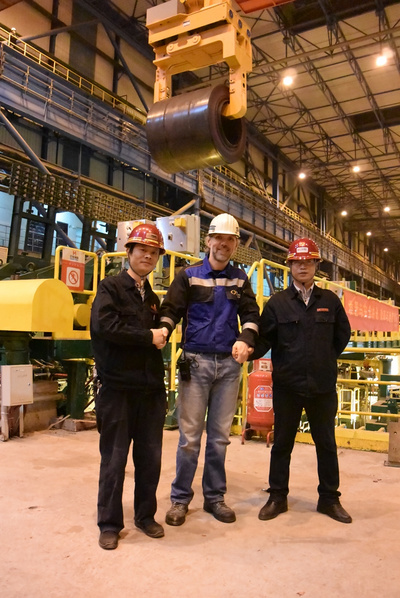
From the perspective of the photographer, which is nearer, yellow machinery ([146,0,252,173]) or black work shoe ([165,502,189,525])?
black work shoe ([165,502,189,525])

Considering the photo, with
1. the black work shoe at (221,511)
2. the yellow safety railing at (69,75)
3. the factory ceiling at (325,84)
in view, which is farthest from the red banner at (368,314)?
the yellow safety railing at (69,75)

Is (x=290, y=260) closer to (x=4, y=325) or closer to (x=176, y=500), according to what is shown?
(x=176, y=500)

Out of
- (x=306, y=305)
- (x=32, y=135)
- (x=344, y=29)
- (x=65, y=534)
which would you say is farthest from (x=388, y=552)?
(x=344, y=29)

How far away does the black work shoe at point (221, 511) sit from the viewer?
2.93m

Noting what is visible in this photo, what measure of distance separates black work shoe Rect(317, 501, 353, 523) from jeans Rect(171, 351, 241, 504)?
0.69m

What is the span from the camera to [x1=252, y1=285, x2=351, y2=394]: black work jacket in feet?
10.2

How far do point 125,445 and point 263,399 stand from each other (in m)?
2.57

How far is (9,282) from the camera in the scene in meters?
5.22

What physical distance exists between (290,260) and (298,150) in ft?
71.0

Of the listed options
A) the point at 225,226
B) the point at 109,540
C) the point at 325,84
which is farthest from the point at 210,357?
the point at 325,84

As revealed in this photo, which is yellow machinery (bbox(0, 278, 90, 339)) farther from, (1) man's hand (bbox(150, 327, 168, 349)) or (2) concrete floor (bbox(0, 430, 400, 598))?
(1) man's hand (bbox(150, 327, 168, 349))

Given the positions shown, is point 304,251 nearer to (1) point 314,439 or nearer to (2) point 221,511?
(1) point 314,439

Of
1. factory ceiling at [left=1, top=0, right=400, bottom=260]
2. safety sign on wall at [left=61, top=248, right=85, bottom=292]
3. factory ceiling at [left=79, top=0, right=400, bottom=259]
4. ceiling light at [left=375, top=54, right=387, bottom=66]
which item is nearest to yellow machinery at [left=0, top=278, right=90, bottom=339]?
safety sign on wall at [left=61, top=248, right=85, bottom=292]

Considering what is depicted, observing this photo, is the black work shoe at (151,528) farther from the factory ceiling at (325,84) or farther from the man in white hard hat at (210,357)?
the factory ceiling at (325,84)
